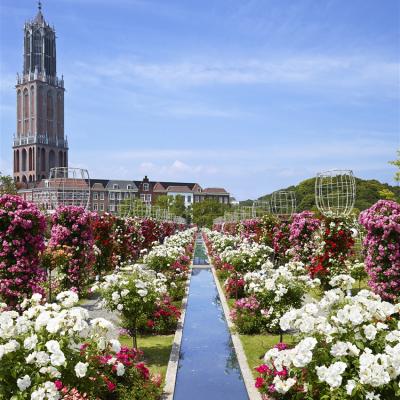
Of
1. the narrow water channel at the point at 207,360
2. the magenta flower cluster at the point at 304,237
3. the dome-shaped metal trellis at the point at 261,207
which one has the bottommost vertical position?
the narrow water channel at the point at 207,360

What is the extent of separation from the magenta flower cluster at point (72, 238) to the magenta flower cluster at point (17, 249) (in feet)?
11.9

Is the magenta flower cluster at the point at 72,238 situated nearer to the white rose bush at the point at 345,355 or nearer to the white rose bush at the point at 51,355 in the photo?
the white rose bush at the point at 51,355

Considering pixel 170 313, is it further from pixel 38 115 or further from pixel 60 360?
pixel 38 115

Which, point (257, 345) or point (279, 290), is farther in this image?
point (257, 345)

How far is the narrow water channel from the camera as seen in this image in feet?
23.9

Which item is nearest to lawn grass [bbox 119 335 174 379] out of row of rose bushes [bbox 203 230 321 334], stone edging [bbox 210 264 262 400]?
stone edging [bbox 210 264 262 400]

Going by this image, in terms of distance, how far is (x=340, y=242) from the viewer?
568 inches

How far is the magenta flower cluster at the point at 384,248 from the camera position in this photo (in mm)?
10406

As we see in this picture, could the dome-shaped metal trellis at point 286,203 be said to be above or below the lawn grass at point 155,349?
above

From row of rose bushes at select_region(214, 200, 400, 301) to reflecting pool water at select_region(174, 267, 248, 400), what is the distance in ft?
11.6

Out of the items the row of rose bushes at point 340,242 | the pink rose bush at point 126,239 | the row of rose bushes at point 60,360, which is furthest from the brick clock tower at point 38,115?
the row of rose bushes at point 60,360

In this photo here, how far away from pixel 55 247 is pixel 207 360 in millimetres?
6965

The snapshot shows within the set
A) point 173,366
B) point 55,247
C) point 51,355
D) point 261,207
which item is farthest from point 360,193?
point 51,355

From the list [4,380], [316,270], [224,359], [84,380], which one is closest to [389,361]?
A: [84,380]
